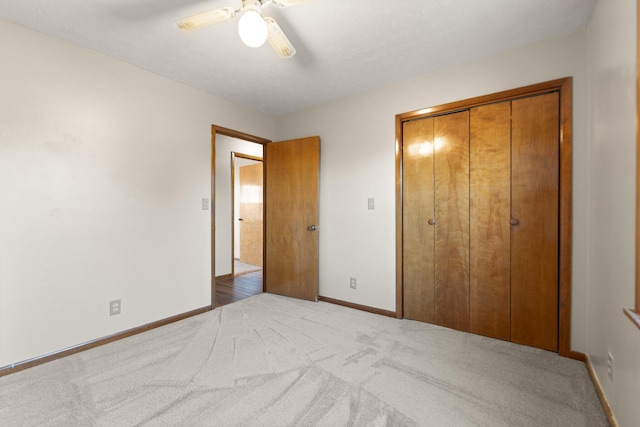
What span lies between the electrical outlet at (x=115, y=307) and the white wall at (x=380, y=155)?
199 cm

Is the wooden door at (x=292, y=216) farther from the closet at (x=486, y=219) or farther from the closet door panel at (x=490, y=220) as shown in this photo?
the closet door panel at (x=490, y=220)

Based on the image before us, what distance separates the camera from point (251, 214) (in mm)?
5574

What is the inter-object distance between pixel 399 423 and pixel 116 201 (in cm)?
258

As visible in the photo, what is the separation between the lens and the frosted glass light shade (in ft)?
4.54

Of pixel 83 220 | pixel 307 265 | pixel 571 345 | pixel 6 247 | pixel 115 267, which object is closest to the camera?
pixel 6 247

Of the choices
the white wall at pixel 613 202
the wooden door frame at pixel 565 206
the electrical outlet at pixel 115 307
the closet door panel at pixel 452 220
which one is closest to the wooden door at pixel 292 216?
the closet door panel at pixel 452 220

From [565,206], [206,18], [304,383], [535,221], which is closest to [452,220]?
[535,221]

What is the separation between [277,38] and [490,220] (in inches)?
82.3

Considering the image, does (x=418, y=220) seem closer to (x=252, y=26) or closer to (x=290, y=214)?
(x=290, y=214)

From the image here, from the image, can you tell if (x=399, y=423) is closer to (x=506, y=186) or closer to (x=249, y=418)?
(x=249, y=418)

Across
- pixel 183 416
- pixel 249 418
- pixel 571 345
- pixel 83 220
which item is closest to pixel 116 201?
pixel 83 220

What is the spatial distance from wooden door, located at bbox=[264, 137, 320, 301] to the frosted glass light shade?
1.86 m

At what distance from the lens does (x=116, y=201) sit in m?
2.33

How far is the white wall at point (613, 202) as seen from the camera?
121 centimetres
